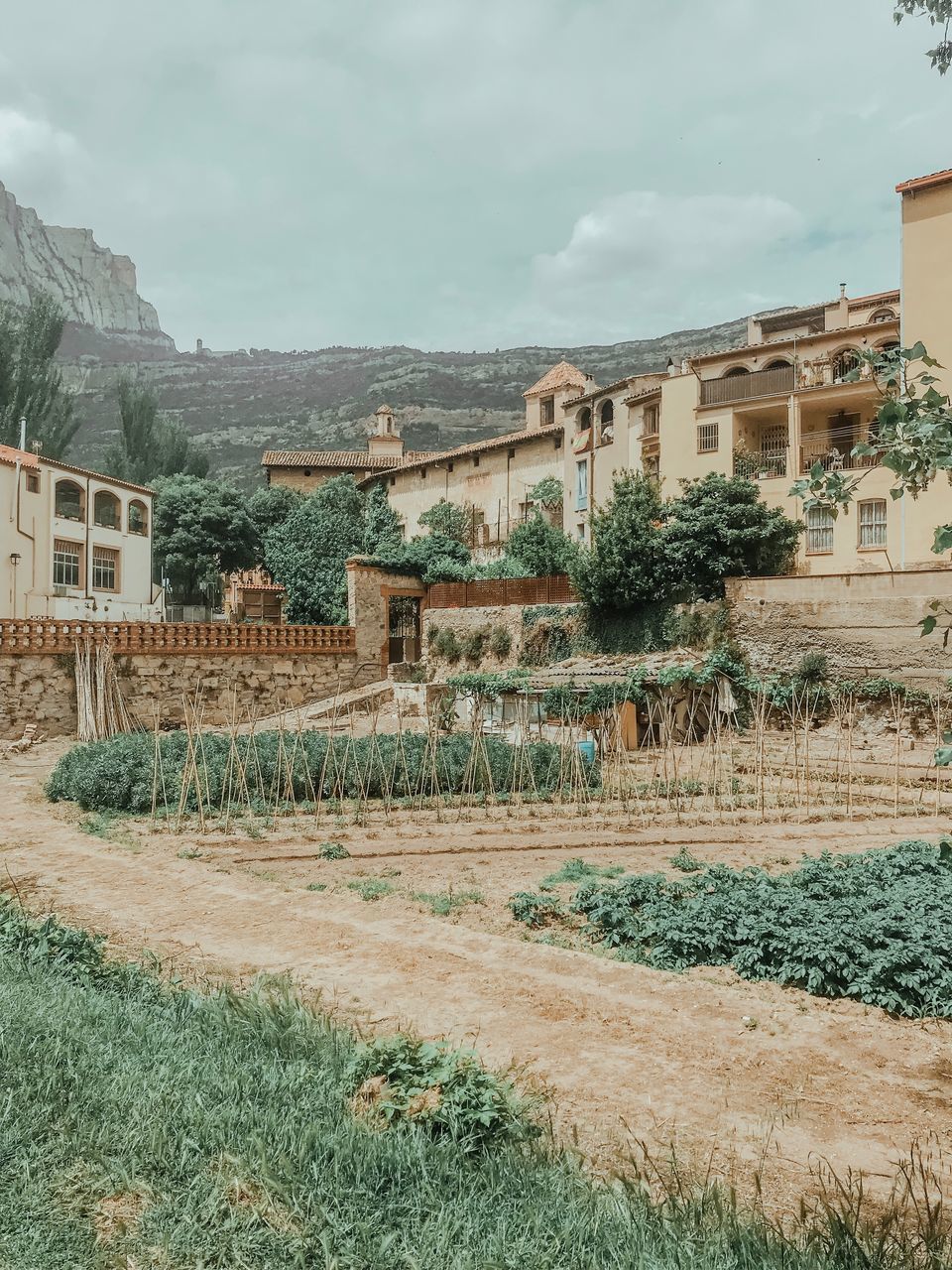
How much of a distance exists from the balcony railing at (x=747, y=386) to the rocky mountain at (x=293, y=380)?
41.2m

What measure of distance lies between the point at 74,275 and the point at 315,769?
182 meters

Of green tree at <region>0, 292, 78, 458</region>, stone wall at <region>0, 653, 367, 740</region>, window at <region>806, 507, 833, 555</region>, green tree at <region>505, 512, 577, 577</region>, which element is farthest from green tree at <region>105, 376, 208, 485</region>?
window at <region>806, 507, 833, 555</region>

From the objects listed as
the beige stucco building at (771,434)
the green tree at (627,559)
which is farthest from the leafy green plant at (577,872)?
the green tree at (627,559)

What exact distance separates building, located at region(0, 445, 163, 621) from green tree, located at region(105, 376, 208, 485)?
1846 centimetres

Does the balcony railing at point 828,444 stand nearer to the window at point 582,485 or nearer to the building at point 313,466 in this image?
the window at point 582,485

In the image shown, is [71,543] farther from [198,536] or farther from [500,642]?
[500,642]

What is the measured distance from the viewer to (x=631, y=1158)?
351 cm

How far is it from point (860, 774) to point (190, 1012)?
13.9m

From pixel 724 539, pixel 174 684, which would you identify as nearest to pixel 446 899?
pixel 174 684

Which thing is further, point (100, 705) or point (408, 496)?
point (408, 496)

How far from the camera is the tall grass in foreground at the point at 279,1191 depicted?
9.45 ft

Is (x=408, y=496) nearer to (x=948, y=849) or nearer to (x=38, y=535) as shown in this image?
(x=38, y=535)

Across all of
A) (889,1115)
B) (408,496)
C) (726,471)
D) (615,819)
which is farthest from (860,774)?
(408,496)

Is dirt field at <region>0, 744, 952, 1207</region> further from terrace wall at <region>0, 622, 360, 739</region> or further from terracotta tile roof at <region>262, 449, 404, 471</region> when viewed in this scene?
terracotta tile roof at <region>262, 449, 404, 471</region>
